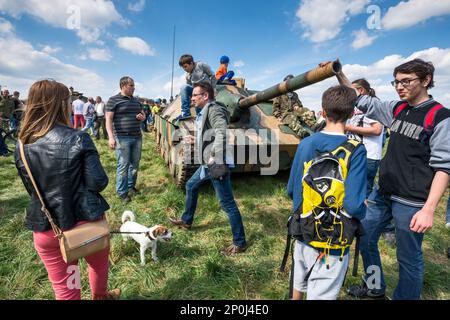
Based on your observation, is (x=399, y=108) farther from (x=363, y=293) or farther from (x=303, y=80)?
(x=363, y=293)

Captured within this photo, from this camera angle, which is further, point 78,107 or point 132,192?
point 78,107

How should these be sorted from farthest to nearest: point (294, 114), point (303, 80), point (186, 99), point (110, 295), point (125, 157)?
point (294, 114) → point (186, 99) → point (125, 157) → point (303, 80) → point (110, 295)

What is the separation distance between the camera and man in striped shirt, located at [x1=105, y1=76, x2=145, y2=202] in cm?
469

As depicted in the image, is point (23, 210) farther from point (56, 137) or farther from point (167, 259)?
point (56, 137)

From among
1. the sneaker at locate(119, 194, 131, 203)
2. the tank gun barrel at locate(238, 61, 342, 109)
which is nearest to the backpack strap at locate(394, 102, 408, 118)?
the tank gun barrel at locate(238, 61, 342, 109)

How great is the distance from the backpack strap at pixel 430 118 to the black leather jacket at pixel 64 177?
2.21 meters

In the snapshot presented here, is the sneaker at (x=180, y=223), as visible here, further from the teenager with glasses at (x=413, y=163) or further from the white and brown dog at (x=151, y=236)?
the teenager with glasses at (x=413, y=163)

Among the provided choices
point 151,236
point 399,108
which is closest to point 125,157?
point 151,236

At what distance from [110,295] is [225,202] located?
4.78 ft

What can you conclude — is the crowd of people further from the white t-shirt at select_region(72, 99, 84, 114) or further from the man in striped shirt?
the white t-shirt at select_region(72, 99, 84, 114)

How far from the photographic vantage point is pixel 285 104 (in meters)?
6.22

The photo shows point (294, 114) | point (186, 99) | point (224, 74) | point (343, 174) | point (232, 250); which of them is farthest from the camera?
point (224, 74)
